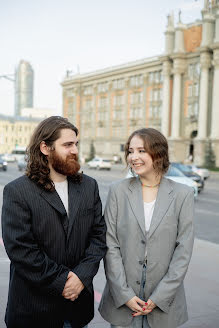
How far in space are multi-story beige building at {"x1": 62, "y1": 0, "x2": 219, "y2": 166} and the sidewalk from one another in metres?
47.5

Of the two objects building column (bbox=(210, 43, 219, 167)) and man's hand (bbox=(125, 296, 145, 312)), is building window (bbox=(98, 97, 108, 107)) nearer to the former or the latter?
building column (bbox=(210, 43, 219, 167))

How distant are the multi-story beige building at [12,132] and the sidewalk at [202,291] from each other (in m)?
125

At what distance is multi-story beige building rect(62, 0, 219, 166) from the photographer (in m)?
56.0

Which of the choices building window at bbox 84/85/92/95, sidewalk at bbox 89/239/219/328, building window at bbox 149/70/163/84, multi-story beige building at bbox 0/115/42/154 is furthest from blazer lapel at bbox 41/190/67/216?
multi-story beige building at bbox 0/115/42/154

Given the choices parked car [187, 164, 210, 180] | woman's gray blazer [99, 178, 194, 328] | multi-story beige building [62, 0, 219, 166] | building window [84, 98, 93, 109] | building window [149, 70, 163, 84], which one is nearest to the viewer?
woman's gray blazer [99, 178, 194, 328]

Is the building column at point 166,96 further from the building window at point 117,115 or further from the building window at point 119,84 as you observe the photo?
the building window at point 117,115

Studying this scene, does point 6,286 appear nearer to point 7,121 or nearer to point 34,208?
point 34,208

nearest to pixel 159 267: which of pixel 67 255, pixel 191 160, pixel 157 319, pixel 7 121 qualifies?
Answer: pixel 157 319

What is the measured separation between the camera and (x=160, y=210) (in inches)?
117

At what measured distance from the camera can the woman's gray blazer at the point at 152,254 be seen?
287 centimetres

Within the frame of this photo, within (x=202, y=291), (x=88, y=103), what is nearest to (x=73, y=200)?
(x=202, y=291)

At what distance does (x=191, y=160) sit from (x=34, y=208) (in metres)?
56.2

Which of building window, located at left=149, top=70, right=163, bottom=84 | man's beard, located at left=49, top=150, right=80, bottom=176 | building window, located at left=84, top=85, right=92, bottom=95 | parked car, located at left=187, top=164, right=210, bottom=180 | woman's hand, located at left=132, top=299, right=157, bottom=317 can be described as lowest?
parked car, located at left=187, top=164, right=210, bottom=180

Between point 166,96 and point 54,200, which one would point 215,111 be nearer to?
point 166,96
